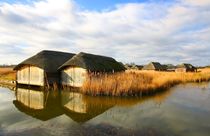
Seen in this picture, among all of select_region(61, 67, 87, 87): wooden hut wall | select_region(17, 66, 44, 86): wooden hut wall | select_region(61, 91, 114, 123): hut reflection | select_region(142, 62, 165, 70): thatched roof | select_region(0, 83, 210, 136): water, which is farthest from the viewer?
select_region(142, 62, 165, 70): thatched roof

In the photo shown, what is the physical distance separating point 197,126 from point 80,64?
1537cm

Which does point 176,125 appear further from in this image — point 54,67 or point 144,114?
point 54,67

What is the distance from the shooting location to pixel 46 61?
27.5 m

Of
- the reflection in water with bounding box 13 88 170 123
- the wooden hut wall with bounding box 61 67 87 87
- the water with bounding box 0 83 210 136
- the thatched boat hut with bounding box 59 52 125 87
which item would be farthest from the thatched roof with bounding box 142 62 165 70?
the water with bounding box 0 83 210 136

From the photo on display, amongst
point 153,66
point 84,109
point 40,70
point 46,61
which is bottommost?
point 84,109

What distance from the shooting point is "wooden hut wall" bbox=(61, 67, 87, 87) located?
973 inches

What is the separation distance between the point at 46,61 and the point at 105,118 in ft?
54.8

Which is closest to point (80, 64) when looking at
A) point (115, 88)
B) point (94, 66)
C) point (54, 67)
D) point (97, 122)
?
point (94, 66)

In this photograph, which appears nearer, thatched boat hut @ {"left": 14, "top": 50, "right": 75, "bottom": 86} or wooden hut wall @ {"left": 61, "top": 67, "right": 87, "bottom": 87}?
wooden hut wall @ {"left": 61, "top": 67, "right": 87, "bottom": 87}

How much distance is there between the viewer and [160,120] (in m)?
12.0

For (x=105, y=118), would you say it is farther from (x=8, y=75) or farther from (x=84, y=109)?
(x=8, y=75)

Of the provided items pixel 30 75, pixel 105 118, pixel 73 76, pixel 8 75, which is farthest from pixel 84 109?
pixel 8 75

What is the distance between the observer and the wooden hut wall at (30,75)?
1045 inches

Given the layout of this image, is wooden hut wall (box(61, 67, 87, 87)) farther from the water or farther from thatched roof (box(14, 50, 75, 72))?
the water
